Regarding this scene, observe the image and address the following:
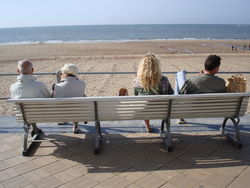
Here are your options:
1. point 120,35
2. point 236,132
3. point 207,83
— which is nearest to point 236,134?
point 236,132

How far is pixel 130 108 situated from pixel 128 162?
676mm

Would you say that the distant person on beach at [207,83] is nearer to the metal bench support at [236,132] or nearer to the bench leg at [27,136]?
the metal bench support at [236,132]

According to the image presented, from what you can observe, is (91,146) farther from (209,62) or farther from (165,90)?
(209,62)

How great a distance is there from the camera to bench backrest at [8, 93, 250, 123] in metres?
3.14

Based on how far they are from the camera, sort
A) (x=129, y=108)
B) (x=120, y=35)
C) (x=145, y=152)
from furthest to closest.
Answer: (x=120, y=35), (x=145, y=152), (x=129, y=108)

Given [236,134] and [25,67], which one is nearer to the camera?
[25,67]

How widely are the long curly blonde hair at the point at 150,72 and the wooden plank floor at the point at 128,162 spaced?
871 mm

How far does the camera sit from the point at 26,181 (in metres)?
A: 2.79

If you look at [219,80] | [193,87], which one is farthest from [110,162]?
[219,80]

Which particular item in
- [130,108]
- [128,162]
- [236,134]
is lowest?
[128,162]

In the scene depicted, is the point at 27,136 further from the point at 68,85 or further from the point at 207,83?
the point at 207,83

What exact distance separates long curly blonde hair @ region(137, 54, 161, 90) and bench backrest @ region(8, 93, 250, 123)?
1.07ft

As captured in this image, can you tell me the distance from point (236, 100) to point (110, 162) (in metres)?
1.82

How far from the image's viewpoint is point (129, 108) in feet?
10.6
